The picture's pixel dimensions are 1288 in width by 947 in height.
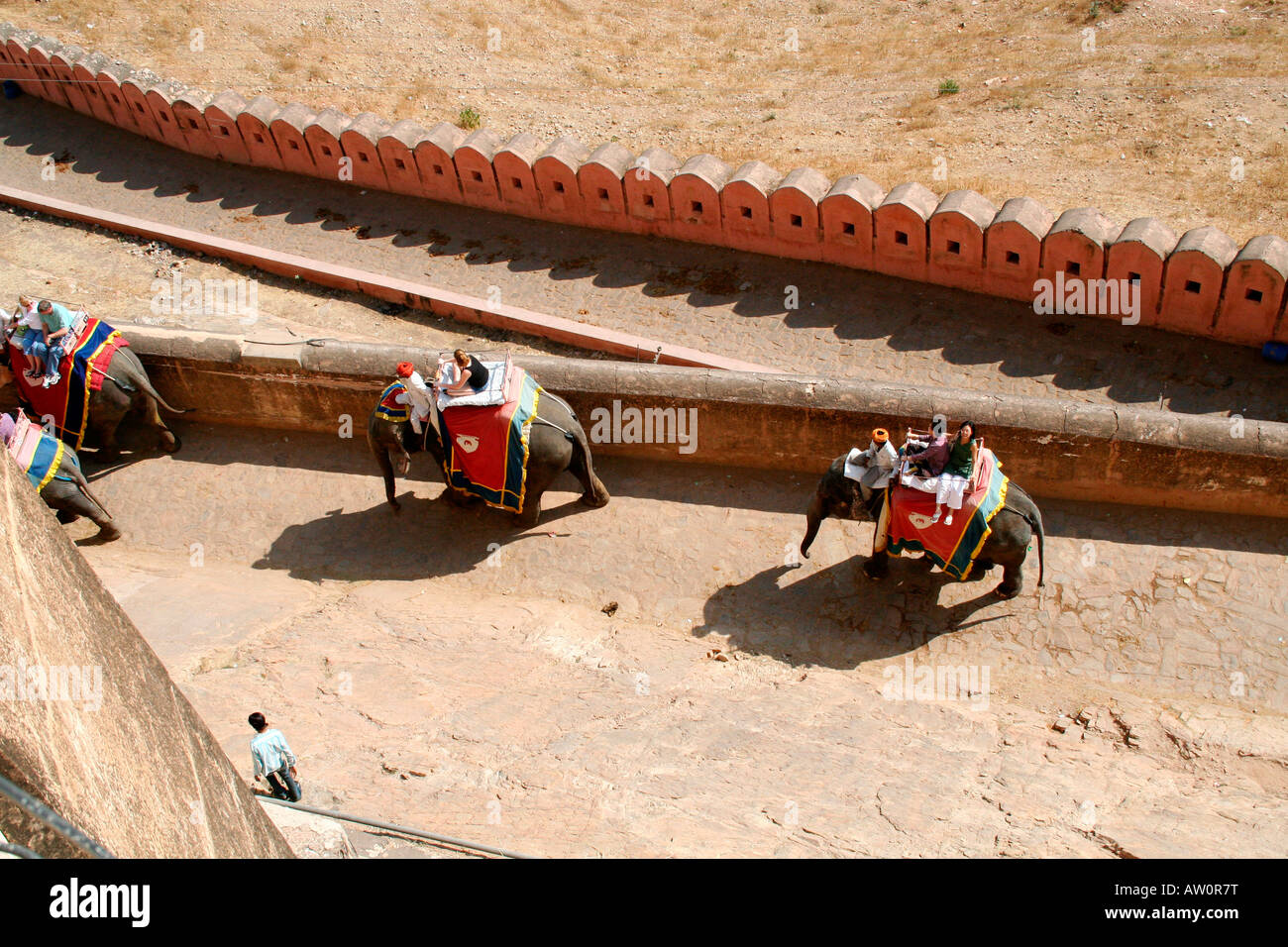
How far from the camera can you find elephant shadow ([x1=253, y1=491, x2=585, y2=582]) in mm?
9297

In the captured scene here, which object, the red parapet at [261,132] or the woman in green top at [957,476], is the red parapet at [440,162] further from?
the woman in green top at [957,476]

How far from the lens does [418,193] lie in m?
14.3

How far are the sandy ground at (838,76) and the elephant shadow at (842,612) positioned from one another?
657cm

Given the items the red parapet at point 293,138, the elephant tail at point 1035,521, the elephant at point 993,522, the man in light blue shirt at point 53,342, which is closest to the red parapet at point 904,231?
the elephant at point 993,522

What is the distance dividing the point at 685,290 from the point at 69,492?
6430 mm

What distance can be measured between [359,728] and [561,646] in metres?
1.55

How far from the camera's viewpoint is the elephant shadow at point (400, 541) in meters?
9.30

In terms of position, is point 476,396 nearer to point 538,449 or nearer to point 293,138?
point 538,449

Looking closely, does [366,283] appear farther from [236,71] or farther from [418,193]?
[236,71]

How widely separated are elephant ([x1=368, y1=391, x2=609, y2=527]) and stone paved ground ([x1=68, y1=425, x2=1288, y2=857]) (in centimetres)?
39

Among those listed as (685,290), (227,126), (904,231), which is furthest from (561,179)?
(227,126)

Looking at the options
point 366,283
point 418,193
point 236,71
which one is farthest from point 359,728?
point 236,71

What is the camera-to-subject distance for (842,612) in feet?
27.5

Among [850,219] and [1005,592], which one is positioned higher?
[850,219]
